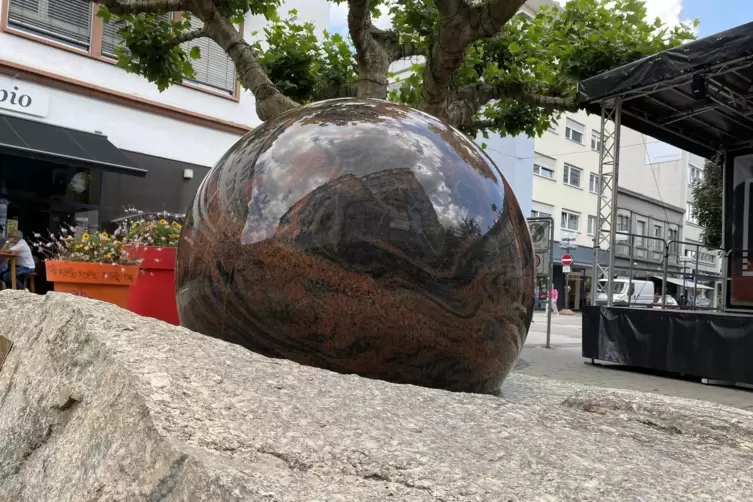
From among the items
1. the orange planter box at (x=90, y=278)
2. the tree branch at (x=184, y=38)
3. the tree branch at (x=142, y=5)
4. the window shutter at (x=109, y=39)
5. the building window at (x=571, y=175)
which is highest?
the building window at (x=571, y=175)

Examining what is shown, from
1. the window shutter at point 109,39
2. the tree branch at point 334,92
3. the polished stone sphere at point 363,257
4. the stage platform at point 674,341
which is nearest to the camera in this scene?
the polished stone sphere at point 363,257

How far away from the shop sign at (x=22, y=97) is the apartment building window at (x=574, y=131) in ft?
94.3

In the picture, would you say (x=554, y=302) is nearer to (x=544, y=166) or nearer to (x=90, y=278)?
(x=544, y=166)

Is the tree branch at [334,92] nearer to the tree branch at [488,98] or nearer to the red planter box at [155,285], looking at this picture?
the tree branch at [488,98]

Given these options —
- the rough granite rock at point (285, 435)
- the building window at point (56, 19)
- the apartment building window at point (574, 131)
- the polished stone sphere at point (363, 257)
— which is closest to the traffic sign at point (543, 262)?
the polished stone sphere at point (363, 257)

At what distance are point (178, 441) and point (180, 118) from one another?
13521mm

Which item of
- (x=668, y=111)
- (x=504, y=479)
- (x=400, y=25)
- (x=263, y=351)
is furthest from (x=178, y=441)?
(x=668, y=111)

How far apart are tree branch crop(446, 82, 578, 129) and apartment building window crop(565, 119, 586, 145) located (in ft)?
86.7

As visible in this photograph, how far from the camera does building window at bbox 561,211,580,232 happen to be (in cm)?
3456

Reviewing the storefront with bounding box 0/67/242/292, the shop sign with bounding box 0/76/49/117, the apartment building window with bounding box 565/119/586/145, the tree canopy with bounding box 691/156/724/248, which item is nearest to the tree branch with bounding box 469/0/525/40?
the storefront with bounding box 0/67/242/292

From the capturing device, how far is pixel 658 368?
8.71 meters

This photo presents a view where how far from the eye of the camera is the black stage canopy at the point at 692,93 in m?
8.09

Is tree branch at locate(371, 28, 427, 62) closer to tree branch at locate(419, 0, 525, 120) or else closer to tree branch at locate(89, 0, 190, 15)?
tree branch at locate(419, 0, 525, 120)

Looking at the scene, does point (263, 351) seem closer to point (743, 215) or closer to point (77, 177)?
point (77, 177)
